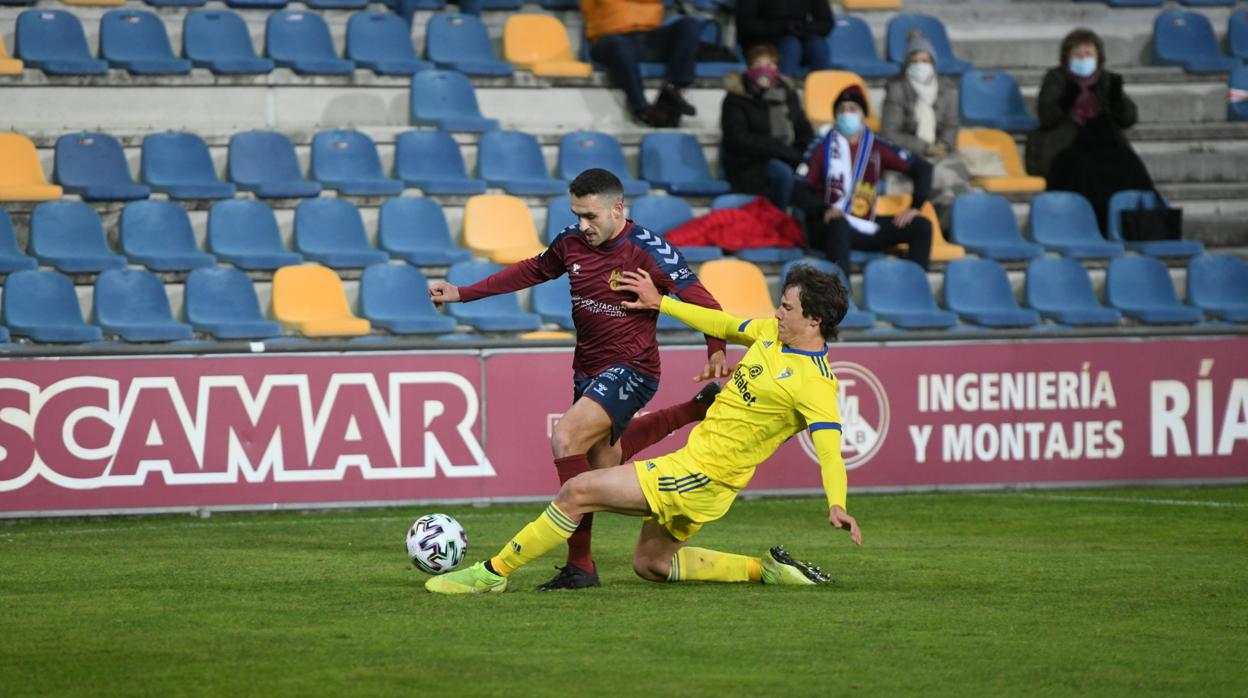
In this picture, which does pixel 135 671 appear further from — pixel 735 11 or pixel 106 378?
pixel 735 11

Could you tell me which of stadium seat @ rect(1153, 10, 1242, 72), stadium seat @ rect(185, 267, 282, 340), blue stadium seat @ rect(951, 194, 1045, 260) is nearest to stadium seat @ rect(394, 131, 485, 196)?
stadium seat @ rect(185, 267, 282, 340)

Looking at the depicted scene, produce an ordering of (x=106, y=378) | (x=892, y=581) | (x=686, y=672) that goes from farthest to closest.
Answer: (x=106, y=378), (x=892, y=581), (x=686, y=672)

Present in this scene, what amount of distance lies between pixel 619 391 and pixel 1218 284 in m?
10.2

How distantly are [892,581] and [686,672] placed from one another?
2.80 m

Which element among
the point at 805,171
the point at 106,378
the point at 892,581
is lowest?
the point at 892,581

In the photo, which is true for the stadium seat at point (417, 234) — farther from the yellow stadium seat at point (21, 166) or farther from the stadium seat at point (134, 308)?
the yellow stadium seat at point (21, 166)

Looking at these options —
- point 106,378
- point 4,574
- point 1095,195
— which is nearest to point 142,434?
point 106,378

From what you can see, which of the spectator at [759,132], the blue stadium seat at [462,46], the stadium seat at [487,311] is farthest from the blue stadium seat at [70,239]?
the spectator at [759,132]

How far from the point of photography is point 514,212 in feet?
50.2

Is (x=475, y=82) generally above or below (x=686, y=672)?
above

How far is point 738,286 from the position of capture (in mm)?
14969

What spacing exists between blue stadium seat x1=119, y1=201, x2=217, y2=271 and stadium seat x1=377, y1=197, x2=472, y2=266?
5.09 feet

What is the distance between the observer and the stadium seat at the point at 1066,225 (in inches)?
661

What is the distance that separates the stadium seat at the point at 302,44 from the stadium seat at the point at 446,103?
2.19 feet
